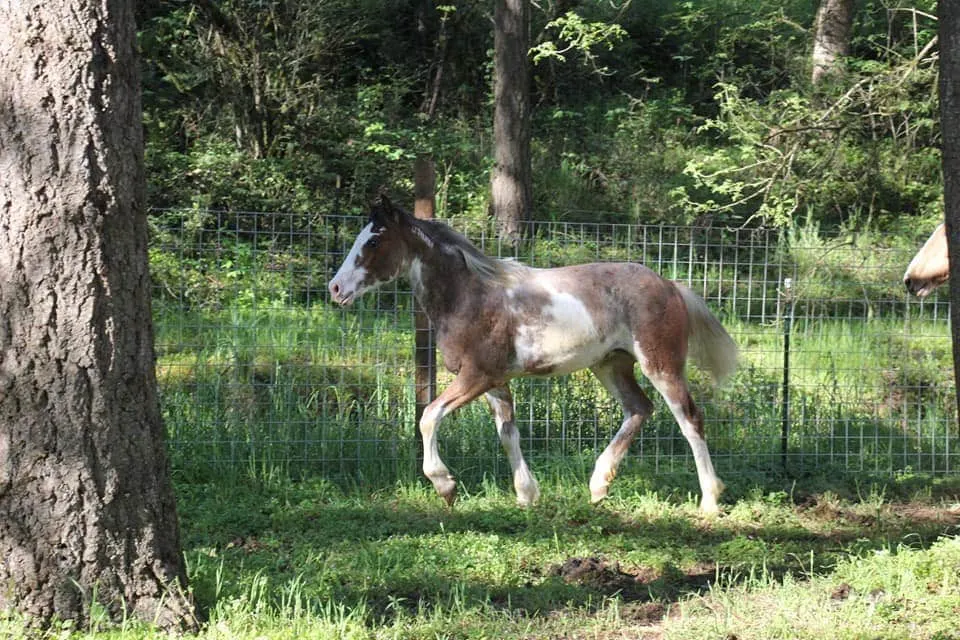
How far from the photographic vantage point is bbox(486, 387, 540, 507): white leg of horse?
25.3ft

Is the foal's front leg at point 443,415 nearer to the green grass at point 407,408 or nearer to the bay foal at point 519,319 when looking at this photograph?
the bay foal at point 519,319

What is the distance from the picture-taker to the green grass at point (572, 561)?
475 cm

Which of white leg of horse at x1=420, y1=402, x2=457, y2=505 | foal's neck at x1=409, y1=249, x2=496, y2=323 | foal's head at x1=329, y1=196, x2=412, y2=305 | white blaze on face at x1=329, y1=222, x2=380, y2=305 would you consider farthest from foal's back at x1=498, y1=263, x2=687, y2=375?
white blaze on face at x1=329, y1=222, x2=380, y2=305

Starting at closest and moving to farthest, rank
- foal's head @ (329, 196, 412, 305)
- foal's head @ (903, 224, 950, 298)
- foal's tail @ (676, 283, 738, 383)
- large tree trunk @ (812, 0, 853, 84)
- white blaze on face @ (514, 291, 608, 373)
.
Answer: foal's head @ (903, 224, 950, 298) → foal's head @ (329, 196, 412, 305) → white blaze on face @ (514, 291, 608, 373) → foal's tail @ (676, 283, 738, 383) → large tree trunk @ (812, 0, 853, 84)

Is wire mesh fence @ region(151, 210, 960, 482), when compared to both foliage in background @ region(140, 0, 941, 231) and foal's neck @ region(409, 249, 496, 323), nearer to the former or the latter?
foal's neck @ region(409, 249, 496, 323)

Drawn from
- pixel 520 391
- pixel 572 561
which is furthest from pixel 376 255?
pixel 572 561

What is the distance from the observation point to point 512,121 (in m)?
14.6

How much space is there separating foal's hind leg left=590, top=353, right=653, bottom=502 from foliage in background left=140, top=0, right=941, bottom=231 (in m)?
5.17

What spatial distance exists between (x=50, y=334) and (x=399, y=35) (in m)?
15.5

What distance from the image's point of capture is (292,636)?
4.39 m

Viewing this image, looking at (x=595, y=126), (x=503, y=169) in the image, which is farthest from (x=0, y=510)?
(x=595, y=126)

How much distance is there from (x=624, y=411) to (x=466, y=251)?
1688mm

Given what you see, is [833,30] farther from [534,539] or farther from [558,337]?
[534,539]

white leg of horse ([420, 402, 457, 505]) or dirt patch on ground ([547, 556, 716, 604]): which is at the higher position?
white leg of horse ([420, 402, 457, 505])
